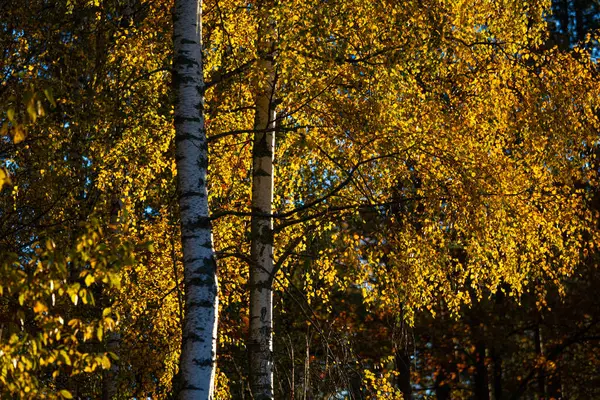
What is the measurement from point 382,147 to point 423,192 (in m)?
0.84

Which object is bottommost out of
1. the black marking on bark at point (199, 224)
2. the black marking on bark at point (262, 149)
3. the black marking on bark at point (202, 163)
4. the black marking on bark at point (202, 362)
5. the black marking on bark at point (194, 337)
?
the black marking on bark at point (202, 362)

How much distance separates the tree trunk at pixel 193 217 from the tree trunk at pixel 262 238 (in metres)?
1.22

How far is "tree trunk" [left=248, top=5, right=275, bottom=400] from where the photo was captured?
24.4 feet

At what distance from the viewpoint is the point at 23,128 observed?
4.22m

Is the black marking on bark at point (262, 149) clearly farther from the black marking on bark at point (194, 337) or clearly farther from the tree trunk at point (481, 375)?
the tree trunk at point (481, 375)

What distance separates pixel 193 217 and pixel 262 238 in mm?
2432

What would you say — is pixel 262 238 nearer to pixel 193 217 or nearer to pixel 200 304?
pixel 193 217

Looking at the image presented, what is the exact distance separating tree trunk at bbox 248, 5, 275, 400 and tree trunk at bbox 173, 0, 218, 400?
1223mm

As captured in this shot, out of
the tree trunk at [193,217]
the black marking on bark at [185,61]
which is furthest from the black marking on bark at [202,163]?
the black marking on bark at [185,61]

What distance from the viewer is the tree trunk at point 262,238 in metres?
7.43

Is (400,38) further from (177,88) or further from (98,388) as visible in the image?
(98,388)

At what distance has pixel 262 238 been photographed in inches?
313

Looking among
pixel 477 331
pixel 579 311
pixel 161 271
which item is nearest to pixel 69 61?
pixel 161 271

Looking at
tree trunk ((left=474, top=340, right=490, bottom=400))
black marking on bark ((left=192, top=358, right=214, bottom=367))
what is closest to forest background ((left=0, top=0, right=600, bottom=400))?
black marking on bark ((left=192, top=358, right=214, bottom=367))
